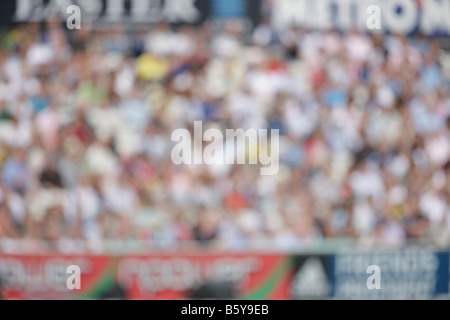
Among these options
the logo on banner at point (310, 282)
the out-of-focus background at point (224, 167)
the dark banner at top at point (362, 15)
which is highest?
the dark banner at top at point (362, 15)

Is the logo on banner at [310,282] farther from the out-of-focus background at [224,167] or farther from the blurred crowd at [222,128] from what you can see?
the blurred crowd at [222,128]

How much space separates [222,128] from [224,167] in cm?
22

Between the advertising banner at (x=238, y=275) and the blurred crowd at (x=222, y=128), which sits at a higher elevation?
the blurred crowd at (x=222, y=128)

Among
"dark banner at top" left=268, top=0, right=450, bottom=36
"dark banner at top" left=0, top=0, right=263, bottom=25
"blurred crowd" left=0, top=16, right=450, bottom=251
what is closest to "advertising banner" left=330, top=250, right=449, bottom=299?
"blurred crowd" left=0, top=16, right=450, bottom=251

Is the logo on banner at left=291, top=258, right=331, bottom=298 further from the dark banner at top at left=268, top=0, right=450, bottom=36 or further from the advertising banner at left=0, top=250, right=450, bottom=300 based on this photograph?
the dark banner at top at left=268, top=0, right=450, bottom=36

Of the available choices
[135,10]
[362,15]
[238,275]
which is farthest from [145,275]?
[362,15]

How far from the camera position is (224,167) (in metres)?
4.45

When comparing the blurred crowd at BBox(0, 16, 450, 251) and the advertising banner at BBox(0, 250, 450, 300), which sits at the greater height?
the blurred crowd at BBox(0, 16, 450, 251)

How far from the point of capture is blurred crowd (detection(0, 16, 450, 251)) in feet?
14.3

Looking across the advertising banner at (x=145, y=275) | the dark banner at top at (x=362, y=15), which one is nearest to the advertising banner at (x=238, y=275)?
the advertising banner at (x=145, y=275)

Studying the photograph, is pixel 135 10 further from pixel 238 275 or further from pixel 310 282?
pixel 310 282

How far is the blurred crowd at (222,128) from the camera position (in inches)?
171

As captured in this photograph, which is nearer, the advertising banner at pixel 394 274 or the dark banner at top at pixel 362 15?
the advertising banner at pixel 394 274
